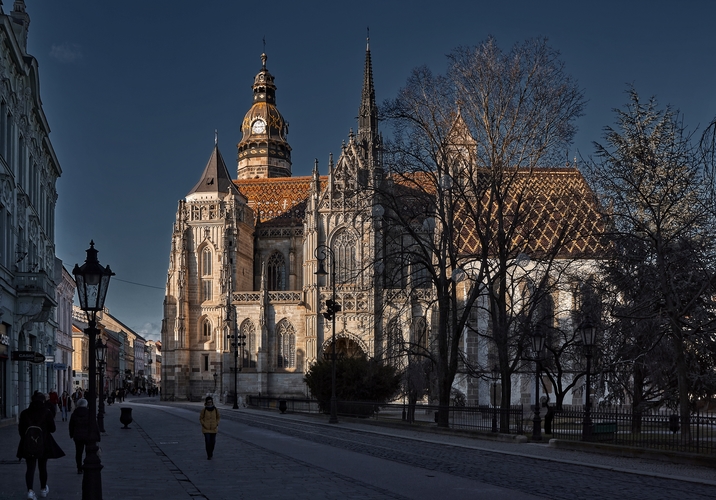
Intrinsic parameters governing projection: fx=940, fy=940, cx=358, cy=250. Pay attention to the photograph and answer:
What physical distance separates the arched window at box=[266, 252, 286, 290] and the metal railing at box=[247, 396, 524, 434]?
22.3 metres

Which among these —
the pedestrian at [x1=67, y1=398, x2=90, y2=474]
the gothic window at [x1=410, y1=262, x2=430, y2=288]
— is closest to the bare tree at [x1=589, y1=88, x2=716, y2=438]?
the gothic window at [x1=410, y1=262, x2=430, y2=288]

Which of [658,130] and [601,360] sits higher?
[658,130]

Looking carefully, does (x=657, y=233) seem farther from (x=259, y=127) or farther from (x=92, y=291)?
(x=259, y=127)

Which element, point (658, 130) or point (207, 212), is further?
point (207, 212)

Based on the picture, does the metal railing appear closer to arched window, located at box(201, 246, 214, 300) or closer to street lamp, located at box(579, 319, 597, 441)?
street lamp, located at box(579, 319, 597, 441)

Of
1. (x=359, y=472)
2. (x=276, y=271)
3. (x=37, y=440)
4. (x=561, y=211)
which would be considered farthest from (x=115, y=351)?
(x=37, y=440)

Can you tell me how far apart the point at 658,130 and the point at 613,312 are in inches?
236

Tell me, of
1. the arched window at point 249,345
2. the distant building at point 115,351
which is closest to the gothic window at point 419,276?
the arched window at point 249,345

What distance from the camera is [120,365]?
144000 mm

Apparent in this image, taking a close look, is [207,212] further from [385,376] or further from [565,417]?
[565,417]

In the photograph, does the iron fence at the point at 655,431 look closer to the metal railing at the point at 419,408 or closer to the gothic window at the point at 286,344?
the metal railing at the point at 419,408

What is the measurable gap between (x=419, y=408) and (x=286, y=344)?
39463mm

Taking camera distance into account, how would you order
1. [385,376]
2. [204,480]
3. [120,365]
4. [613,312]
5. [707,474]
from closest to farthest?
[204,480] < [707,474] < [613,312] < [385,376] < [120,365]

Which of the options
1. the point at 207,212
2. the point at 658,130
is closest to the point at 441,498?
the point at 658,130
